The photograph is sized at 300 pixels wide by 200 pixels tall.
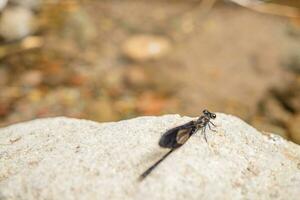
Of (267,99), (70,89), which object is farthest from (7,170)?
(267,99)

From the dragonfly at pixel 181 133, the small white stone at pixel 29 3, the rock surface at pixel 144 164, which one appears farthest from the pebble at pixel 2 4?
the dragonfly at pixel 181 133

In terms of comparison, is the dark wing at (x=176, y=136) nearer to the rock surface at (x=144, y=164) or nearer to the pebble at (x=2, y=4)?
the rock surface at (x=144, y=164)

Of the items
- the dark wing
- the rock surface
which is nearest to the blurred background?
the rock surface

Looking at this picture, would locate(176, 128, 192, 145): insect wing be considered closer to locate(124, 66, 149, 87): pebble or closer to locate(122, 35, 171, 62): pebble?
locate(124, 66, 149, 87): pebble

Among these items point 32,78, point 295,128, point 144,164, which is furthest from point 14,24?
point 144,164

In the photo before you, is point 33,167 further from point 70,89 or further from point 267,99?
point 267,99
